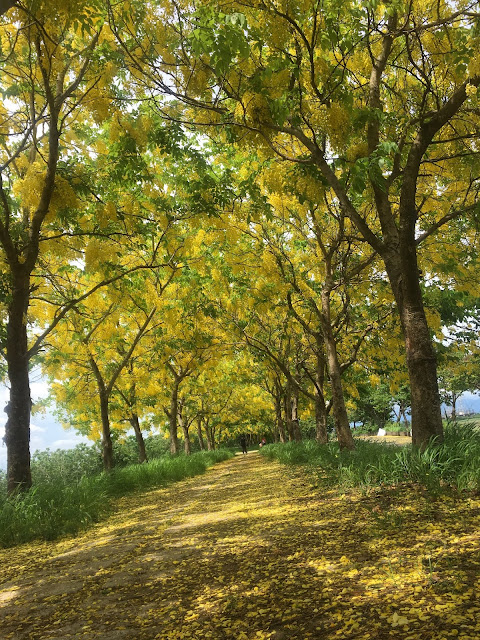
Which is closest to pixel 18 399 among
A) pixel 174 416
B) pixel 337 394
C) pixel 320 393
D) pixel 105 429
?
pixel 105 429

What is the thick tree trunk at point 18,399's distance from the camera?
6211 mm

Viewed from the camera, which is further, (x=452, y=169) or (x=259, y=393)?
(x=259, y=393)

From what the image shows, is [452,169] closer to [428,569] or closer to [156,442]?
[428,569]

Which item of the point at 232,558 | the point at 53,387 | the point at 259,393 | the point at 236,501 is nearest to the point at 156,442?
the point at 259,393

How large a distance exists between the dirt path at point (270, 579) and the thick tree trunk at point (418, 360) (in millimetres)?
1001

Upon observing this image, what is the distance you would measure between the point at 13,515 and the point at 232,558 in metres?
3.37

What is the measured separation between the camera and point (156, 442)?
44.7m

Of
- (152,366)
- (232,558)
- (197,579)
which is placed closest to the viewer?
(197,579)

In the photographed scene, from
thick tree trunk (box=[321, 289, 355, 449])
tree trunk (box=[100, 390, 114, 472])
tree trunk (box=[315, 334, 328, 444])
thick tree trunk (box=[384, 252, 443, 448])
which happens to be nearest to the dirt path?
thick tree trunk (box=[384, 252, 443, 448])

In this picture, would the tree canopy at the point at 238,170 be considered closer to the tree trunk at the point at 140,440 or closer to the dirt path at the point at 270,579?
the dirt path at the point at 270,579

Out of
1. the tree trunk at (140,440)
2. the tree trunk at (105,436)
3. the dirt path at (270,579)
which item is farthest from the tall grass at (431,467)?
the tree trunk at (140,440)

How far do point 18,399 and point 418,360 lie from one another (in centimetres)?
531

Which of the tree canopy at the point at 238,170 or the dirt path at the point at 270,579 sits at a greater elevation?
the tree canopy at the point at 238,170

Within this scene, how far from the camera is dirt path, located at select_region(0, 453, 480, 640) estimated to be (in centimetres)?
220
